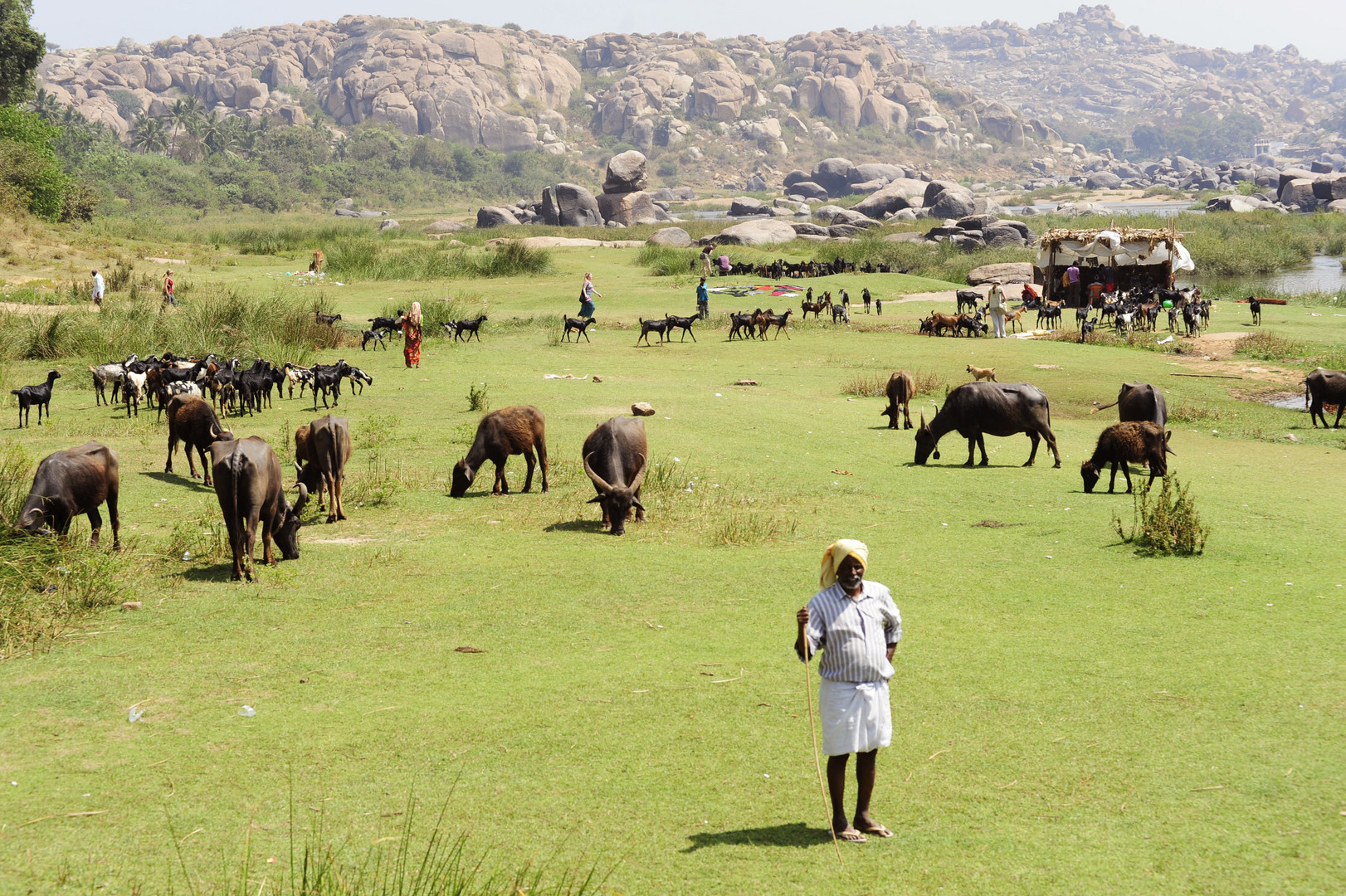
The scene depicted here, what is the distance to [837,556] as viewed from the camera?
6254 mm

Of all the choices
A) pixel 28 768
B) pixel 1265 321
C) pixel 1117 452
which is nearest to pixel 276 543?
pixel 28 768

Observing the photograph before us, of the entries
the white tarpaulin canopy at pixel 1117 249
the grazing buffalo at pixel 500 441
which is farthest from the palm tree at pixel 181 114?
the grazing buffalo at pixel 500 441

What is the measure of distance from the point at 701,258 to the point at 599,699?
Answer: 50641 millimetres

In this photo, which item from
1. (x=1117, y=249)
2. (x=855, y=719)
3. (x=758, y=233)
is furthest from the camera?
(x=758, y=233)

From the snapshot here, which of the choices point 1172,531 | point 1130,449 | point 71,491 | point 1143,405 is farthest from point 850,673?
point 1143,405

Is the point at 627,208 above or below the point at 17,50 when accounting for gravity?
below

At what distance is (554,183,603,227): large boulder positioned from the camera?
96.5 meters

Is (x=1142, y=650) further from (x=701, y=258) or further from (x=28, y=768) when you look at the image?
(x=701, y=258)

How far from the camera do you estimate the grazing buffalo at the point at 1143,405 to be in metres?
18.4

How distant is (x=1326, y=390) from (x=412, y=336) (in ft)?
66.4

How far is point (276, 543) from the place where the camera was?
476 inches

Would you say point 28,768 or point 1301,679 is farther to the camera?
point 1301,679

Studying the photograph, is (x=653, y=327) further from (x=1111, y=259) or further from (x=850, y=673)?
(x=850, y=673)

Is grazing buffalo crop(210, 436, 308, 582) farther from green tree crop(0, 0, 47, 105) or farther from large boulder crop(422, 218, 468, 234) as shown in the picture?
large boulder crop(422, 218, 468, 234)
